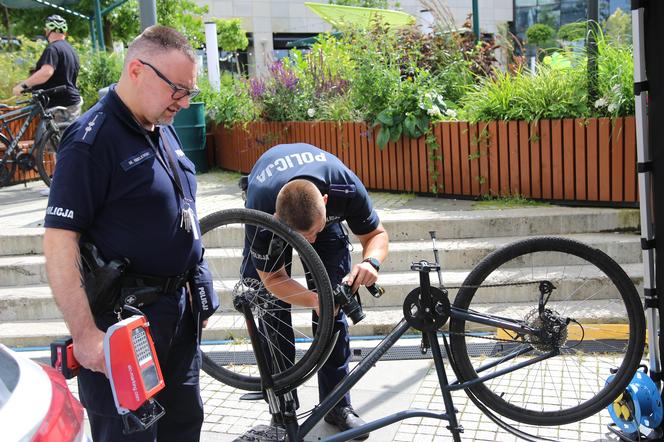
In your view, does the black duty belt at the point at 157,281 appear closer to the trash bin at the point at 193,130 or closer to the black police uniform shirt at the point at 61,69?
the black police uniform shirt at the point at 61,69

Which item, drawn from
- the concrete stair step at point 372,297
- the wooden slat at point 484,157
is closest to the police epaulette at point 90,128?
the concrete stair step at point 372,297

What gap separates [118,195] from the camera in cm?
238

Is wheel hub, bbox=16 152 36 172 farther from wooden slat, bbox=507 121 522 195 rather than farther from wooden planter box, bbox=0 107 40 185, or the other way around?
wooden slat, bbox=507 121 522 195

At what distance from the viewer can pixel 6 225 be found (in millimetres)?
7086

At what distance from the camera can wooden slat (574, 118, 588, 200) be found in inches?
247

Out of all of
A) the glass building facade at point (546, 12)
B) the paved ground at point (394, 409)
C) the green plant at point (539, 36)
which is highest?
the glass building facade at point (546, 12)

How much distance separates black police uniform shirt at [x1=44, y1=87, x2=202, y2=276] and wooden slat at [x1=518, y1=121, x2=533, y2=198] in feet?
15.8

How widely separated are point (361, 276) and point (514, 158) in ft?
13.5

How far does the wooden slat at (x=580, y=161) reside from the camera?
6.27 meters

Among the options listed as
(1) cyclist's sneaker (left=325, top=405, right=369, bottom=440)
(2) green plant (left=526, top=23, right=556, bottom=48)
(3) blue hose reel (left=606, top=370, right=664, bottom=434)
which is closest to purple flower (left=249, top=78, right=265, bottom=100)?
(1) cyclist's sneaker (left=325, top=405, right=369, bottom=440)

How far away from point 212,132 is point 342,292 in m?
8.27

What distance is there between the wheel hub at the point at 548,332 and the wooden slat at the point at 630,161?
11.9 feet

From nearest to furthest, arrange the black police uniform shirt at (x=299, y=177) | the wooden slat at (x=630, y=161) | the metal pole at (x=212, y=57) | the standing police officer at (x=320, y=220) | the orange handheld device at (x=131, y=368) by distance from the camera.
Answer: the orange handheld device at (x=131, y=368), the standing police officer at (x=320, y=220), the black police uniform shirt at (x=299, y=177), the wooden slat at (x=630, y=161), the metal pole at (x=212, y=57)

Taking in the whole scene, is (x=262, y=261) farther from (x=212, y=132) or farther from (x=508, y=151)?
(x=212, y=132)
